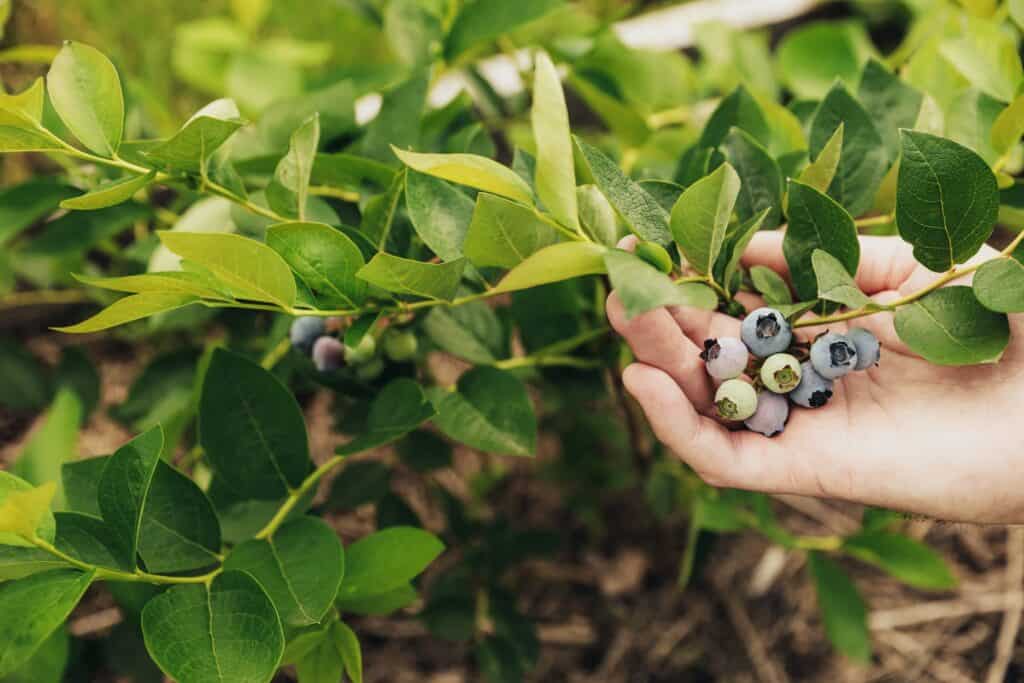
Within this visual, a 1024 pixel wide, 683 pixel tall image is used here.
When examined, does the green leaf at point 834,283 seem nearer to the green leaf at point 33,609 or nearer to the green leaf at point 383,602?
the green leaf at point 383,602

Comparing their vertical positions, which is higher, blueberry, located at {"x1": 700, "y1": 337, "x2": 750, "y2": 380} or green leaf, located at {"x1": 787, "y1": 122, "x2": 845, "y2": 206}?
green leaf, located at {"x1": 787, "y1": 122, "x2": 845, "y2": 206}

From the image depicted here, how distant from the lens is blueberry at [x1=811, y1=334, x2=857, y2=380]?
614 mm

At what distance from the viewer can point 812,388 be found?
65 centimetres

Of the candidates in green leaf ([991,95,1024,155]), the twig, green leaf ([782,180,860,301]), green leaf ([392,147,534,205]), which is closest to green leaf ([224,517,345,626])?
green leaf ([392,147,534,205])

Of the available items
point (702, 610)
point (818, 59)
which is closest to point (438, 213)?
point (818, 59)

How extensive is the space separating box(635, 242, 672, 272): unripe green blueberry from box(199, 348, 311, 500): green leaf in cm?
35

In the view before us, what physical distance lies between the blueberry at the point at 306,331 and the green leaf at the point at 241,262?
0.19 metres

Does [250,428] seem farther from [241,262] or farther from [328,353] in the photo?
[241,262]

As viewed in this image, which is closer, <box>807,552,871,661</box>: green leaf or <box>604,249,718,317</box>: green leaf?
<box>604,249,718,317</box>: green leaf

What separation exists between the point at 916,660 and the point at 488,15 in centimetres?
124

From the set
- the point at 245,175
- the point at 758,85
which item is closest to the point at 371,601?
the point at 245,175

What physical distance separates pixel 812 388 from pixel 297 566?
44cm

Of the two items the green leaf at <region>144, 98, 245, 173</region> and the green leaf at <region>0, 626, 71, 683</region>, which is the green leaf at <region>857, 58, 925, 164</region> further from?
the green leaf at <region>0, 626, 71, 683</region>

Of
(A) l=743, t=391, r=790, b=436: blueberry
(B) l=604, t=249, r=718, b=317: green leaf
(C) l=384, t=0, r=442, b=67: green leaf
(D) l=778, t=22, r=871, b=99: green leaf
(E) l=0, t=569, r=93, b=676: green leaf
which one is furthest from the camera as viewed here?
(D) l=778, t=22, r=871, b=99: green leaf
